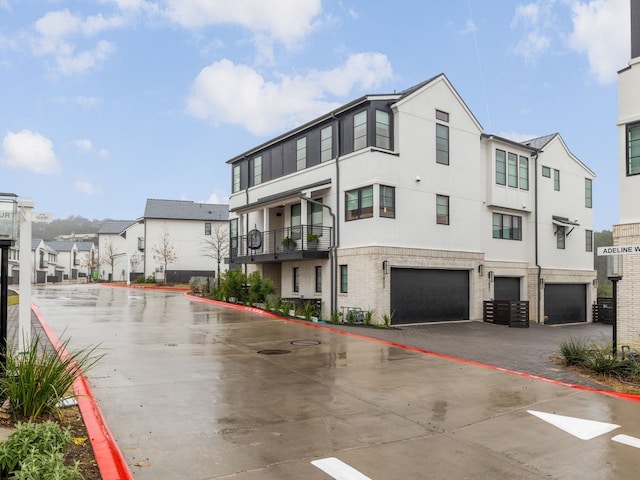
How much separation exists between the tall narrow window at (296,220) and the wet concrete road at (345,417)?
11987mm

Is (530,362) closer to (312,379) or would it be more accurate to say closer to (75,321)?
(312,379)

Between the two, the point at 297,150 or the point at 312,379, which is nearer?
the point at 312,379

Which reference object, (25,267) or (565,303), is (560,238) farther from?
(25,267)

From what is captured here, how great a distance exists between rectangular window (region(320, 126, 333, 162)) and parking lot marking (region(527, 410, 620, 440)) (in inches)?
671

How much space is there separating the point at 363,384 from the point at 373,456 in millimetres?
3678

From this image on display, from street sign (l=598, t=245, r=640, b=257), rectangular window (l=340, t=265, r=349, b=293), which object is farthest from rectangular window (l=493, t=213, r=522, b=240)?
street sign (l=598, t=245, r=640, b=257)

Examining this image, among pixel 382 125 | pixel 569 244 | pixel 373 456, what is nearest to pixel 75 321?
pixel 382 125

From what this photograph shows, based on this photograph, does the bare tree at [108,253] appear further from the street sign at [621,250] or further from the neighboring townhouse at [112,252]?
the street sign at [621,250]

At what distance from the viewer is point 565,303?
1163 inches

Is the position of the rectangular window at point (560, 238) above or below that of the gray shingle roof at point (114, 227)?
below

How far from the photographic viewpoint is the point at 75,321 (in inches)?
715

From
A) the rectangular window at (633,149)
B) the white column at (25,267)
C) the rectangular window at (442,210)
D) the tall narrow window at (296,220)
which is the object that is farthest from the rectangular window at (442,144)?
the white column at (25,267)

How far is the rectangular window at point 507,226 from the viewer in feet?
84.8

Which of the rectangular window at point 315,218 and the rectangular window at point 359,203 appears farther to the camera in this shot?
the rectangular window at point 315,218
